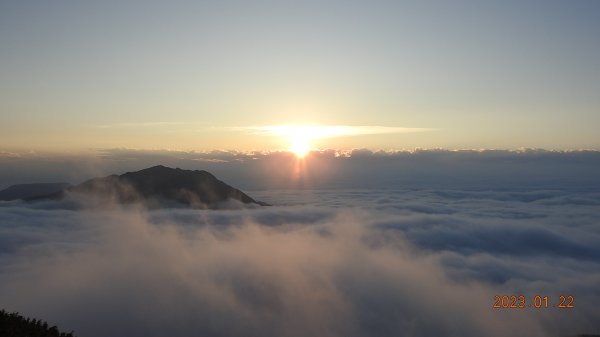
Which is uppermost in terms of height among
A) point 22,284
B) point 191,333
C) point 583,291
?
point 22,284

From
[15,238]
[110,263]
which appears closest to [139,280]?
[110,263]

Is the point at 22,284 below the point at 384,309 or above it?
above

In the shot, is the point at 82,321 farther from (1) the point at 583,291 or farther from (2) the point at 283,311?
(1) the point at 583,291
